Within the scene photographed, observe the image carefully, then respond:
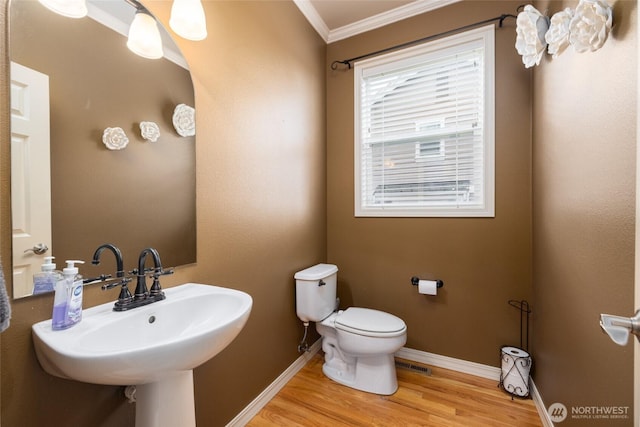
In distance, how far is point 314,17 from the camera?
6.84 ft

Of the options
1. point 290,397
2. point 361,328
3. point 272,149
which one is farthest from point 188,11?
point 290,397

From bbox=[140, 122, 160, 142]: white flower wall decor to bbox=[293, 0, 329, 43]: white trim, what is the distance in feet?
4.94

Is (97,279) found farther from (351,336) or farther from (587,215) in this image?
(587,215)

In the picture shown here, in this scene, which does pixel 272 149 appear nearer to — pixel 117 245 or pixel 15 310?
pixel 117 245

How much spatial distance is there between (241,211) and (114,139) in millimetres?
646

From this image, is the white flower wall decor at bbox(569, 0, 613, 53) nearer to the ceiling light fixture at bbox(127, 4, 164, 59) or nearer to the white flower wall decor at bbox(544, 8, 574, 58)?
the white flower wall decor at bbox(544, 8, 574, 58)

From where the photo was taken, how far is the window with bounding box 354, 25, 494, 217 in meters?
1.87

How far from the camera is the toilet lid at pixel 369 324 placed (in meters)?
1.63

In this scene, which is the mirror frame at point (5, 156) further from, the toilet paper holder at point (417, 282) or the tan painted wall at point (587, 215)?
the toilet paper holder at point (417, 282)

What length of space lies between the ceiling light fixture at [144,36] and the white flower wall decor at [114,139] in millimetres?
318

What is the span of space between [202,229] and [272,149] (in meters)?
0.72

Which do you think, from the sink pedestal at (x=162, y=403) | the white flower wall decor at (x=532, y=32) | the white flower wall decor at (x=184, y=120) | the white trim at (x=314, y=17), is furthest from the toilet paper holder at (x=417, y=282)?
the white trim at (x=314, y=17)

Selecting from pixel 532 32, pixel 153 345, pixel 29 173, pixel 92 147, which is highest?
pixel 532 32

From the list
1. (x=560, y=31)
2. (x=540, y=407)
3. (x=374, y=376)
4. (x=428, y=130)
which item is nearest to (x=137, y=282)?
(x=374, y=376)
